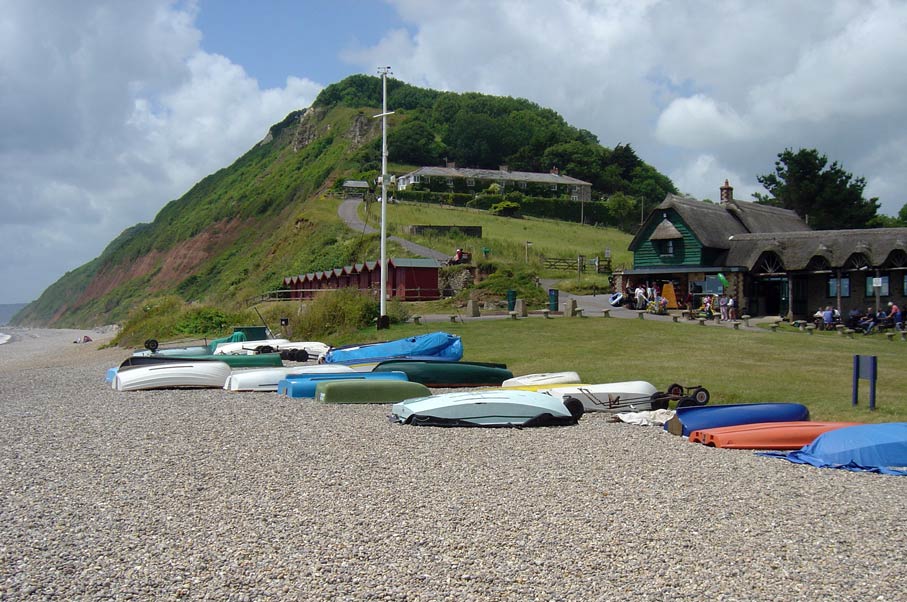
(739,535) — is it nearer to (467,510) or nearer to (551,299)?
(467,510)

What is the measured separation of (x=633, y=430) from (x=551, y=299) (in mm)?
24254

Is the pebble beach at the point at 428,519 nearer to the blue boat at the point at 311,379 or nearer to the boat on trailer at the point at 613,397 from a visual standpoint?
the boat on trailer at the point at 613,397

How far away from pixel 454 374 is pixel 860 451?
8.83m

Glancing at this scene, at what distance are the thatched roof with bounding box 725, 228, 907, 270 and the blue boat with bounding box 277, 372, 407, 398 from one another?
1060 inches

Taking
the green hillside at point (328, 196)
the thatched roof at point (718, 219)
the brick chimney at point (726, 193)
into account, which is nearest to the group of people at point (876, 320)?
the thatched roof at point (718, 219)

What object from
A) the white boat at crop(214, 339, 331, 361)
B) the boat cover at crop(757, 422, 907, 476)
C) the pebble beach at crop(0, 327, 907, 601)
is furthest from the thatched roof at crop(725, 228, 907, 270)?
the pebble beach at crop(0, 327, 907, 601)

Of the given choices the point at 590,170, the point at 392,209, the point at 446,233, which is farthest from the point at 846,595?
the point at 590,170

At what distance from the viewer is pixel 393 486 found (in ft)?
25.8

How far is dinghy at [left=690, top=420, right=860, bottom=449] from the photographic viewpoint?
404 inches

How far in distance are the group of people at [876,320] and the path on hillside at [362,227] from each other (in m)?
24.7

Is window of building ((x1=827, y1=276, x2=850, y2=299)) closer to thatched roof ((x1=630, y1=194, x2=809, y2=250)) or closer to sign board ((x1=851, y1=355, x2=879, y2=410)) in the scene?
thatched roof ((x1=630, y1=194, x2=809, y2=250))

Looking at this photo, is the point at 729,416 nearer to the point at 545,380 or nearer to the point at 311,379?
the point at 545,380

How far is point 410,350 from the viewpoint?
795 inches

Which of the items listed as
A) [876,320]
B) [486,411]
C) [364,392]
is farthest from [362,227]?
[486,411]
